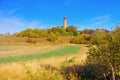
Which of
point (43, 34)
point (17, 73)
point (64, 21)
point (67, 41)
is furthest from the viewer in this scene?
point (64, 21)

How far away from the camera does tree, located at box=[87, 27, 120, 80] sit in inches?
498

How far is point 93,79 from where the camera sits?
1495 centimetres

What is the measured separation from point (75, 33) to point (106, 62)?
366ft

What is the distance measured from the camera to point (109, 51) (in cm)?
1298

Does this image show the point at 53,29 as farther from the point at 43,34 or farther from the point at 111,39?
the point at 111,39

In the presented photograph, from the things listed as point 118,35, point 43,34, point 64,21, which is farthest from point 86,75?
point 64,21

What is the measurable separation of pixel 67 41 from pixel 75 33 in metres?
25.1

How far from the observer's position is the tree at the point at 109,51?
12641 mm

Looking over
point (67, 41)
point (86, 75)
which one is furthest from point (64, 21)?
point (86, 75)

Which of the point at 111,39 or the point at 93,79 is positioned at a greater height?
the point at 111,39

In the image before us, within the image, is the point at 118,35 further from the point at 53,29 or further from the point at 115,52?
the point at 53,29

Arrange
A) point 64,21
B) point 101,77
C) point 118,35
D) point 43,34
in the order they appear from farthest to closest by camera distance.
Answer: point 64,21 < point 43,34 < point 101,77 < point 118,35

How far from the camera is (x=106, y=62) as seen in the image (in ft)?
42.7

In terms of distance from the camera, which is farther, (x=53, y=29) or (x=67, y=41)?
(x=53, y=29)
